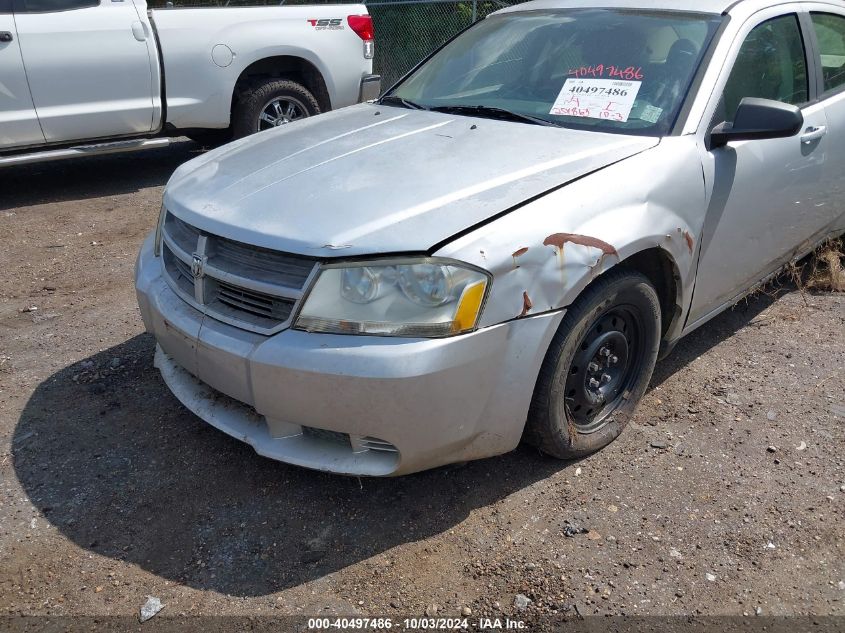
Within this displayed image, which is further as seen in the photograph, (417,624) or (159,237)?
(159,237)

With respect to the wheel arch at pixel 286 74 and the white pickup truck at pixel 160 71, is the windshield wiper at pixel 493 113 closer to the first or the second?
the white pickup truck at pixel 160 71

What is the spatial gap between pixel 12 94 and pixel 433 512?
5.09 meters

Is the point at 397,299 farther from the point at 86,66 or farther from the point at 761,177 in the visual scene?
the point at 86,66

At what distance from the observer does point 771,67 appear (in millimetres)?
3602

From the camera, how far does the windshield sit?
3.20 metres

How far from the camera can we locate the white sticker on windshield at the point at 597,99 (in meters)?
3.20

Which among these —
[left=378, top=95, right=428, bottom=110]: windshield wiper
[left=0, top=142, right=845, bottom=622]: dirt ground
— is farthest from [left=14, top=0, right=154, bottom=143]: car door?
[left=378, top=95, right=428, bottom=110]: windshield wiper

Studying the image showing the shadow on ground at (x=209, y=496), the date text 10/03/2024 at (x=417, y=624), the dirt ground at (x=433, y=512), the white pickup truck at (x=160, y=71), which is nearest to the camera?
the date text 10/03/2024 at (x=417, y=624)

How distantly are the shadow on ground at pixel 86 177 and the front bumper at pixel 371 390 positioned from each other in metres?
4.48

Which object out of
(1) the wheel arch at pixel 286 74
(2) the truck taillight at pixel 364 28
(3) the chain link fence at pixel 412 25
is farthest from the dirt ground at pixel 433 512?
(3) the chain link fence at pixel 412 25

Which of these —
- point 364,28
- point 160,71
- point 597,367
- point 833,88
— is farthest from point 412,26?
point 597,367

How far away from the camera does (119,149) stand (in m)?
6.45

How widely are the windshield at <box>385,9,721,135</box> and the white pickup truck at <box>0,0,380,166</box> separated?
1890 millimetres

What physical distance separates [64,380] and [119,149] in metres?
3.40
